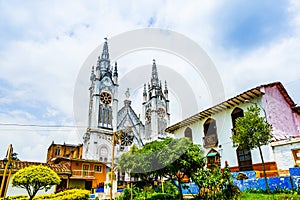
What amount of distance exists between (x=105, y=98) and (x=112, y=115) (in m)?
3.31

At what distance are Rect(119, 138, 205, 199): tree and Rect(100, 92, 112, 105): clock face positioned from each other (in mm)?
27055

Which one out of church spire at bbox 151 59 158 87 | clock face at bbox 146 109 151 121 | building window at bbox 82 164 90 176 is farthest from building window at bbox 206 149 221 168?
church spire at bbox 151 59 158 87

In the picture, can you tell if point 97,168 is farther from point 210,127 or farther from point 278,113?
point 278,113

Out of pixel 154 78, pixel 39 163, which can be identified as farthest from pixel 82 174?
pixel 154 78

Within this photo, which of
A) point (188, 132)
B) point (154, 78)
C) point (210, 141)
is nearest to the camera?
point (210, 141)

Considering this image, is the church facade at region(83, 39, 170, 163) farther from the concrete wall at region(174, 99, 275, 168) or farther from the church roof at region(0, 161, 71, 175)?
the concrete wall at region(174, 99, 275, 168)

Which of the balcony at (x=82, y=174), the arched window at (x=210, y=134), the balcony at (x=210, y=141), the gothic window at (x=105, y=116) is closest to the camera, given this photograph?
the balcony at (x=210, y=141)

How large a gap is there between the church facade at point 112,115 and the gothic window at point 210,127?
18.1 m

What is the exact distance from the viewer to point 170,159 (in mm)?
10797

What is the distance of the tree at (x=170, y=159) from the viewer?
10.9 meters

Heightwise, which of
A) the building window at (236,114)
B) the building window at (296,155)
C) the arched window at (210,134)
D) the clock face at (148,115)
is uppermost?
the clock face at (148,115)

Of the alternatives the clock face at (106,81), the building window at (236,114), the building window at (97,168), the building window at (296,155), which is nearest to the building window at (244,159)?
the building window at (236,114)

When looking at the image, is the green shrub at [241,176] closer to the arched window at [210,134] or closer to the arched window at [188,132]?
the arched window at [210,134]

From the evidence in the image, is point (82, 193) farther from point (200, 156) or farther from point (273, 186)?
point (273, 186)
